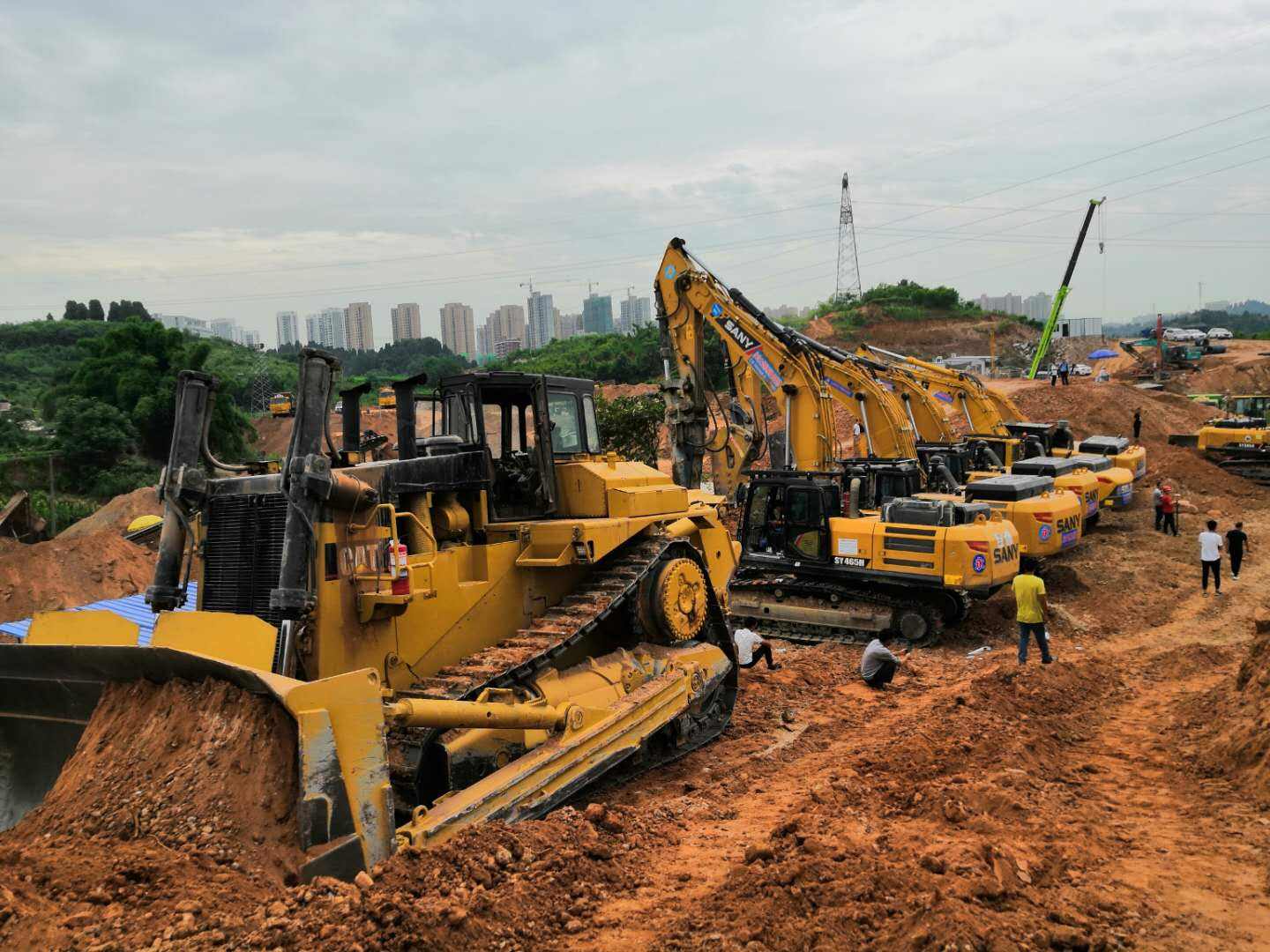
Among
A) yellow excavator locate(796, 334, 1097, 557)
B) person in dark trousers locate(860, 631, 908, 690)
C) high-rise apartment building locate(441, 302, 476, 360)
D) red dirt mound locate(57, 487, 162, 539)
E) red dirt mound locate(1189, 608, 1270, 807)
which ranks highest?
high-rise apartment building locate(441, 302, 476, 360)

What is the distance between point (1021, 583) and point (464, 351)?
110073mm

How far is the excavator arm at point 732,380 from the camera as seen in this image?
56.4 ft

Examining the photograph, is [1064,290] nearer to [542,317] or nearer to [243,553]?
[243,553]

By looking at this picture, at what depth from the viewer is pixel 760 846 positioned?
19.1 feet

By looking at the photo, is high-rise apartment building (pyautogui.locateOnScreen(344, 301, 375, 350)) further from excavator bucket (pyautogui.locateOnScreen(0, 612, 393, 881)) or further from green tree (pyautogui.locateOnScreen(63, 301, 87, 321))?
excavator bucket (pyautogui.locateOnScreen(0, 612, 393, 881))

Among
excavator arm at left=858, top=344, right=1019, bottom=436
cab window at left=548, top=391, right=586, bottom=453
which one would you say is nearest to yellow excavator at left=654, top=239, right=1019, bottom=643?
excavator arm at left=858, top=344, right=1019, bottom=436

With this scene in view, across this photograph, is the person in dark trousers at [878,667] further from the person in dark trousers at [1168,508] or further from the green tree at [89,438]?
the green tree at [89,438]

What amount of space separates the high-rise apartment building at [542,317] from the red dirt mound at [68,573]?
104 m

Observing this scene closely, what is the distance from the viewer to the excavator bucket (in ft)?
16.2

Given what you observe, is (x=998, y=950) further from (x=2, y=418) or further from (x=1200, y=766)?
(x=2, y=418)

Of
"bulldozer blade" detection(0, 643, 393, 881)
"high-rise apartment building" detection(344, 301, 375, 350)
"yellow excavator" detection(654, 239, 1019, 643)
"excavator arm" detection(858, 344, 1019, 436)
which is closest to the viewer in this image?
"bulldozer blade" detection(0, 643, 393, 881)

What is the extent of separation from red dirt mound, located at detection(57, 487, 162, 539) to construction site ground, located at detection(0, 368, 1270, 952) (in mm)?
18905

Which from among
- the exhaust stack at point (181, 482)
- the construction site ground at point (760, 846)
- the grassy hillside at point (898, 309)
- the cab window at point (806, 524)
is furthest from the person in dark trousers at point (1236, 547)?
the grassy hillside at point (898, 309)

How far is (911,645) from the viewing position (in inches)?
524
